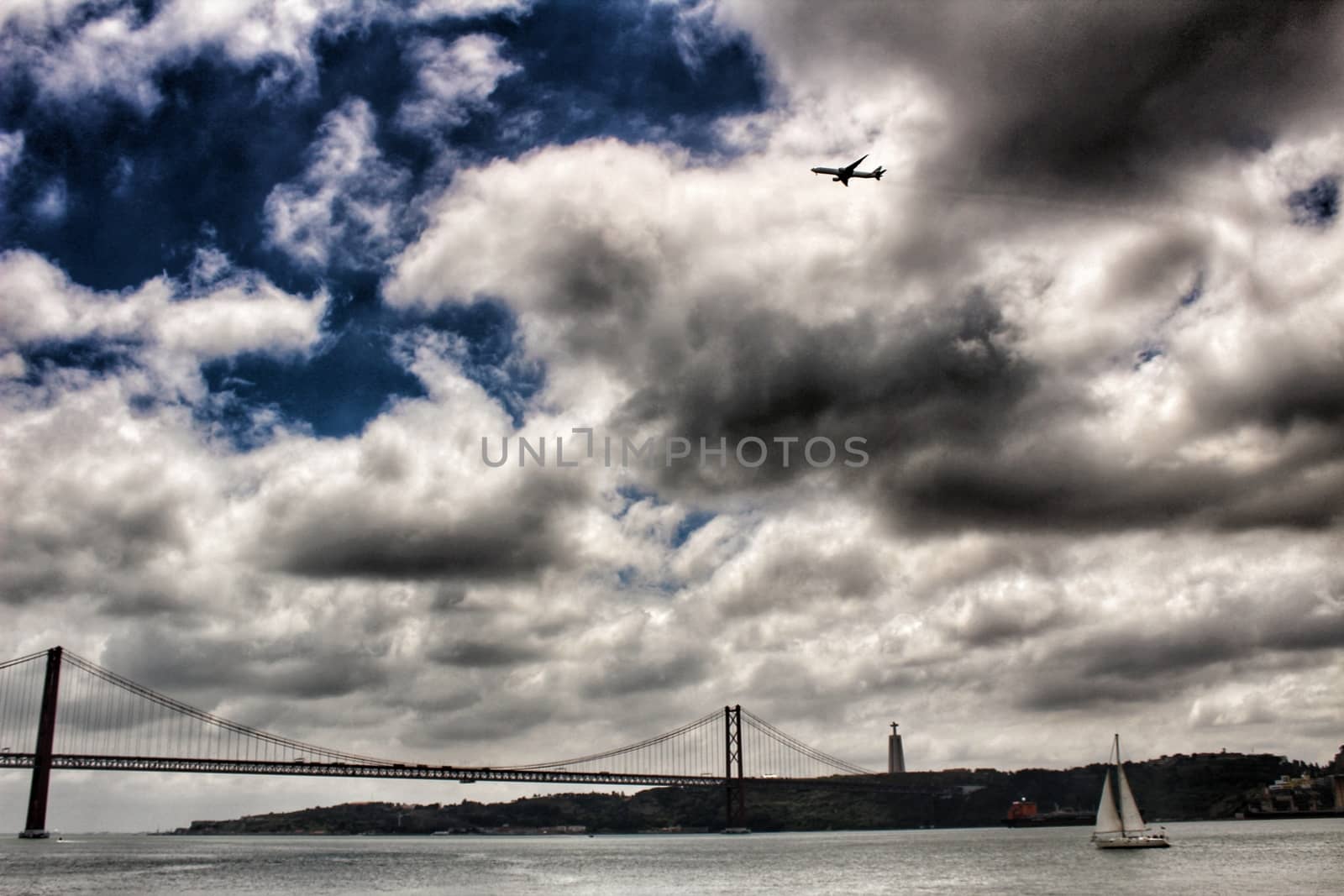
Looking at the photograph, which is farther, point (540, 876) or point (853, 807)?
point (853, 807)

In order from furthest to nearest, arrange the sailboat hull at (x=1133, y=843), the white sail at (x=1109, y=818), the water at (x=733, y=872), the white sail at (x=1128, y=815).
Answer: the white sail at (x=1109, y=818)
the white sail at (x=1128, y=815)
the sailboat hull at (x=1133, y=843)
the water at (x=733, y=872)

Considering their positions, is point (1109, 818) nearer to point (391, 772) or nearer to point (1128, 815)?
point (1128, 815)

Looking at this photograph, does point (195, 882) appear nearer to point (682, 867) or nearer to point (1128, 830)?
point (682, 867)

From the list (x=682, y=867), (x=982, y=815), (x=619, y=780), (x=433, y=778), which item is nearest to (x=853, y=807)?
(x=982, y=815)

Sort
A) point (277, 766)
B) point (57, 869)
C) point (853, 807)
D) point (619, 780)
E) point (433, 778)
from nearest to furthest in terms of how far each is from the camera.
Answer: point (57, 869) < point (277, 766) < point (433, 778) < point (619, 780) < point (853, 807)

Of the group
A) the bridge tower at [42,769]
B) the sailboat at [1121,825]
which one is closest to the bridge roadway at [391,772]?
→ the bridge tower at [42,769]

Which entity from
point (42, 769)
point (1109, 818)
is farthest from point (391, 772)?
point (1109, 818)

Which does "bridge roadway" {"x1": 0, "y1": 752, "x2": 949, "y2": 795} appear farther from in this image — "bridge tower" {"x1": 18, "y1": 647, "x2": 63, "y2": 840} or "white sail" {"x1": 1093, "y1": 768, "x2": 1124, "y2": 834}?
"white sail" {"x1": 1093, "y1": 768, "x2": 1124, "y2": 834}

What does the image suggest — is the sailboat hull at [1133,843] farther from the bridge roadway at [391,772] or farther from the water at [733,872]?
the bridge roadway at [391,772]
